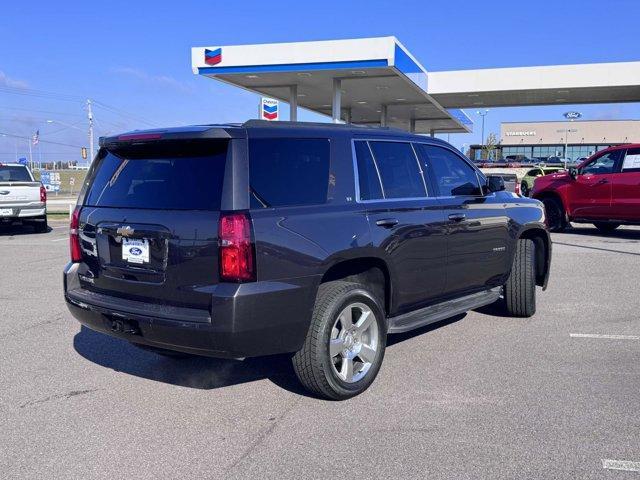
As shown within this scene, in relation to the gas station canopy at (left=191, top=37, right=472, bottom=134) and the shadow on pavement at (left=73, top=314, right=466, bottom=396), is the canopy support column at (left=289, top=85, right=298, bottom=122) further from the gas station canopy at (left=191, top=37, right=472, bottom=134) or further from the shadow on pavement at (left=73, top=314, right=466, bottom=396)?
the shadow on pavement at (left=73, top=314, right=466, bottom=396)

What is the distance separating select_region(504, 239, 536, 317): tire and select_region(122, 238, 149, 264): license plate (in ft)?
13.0

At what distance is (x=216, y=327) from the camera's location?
3.71 metres

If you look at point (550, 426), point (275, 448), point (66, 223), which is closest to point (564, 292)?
point (550, 426)

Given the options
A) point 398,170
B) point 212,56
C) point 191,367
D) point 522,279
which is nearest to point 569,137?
point 212,56

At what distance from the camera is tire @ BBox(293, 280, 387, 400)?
13.6ft

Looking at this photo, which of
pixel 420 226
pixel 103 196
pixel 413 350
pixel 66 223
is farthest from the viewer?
pixel 66 223

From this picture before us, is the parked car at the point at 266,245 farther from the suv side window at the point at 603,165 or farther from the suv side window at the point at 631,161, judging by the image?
the suv side window at the point at 603,165

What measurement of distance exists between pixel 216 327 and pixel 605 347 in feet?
12.4

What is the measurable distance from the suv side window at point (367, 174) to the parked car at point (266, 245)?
1 cm

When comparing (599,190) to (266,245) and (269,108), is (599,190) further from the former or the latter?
(269,108)

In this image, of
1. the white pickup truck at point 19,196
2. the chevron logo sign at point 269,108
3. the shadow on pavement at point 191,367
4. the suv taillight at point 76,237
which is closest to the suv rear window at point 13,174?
the white pickup truck at point 19,196

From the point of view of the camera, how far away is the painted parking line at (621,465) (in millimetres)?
3382

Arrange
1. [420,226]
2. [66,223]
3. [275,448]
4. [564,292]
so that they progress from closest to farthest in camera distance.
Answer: [275,448] < [420,226] < [564,292] < [66,223]

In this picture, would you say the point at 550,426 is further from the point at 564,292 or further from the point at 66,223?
the point at 66,223
